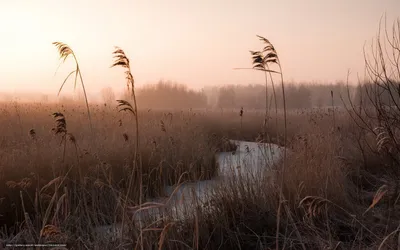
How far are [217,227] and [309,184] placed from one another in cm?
124

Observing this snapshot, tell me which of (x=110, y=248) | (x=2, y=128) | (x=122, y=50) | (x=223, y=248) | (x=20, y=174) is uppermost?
(x=122, y=50)

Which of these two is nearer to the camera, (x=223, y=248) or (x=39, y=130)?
(x=223, y=248)

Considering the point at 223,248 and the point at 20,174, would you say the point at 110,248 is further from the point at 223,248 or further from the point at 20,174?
the point at 20,174

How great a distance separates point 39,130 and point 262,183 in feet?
20.3

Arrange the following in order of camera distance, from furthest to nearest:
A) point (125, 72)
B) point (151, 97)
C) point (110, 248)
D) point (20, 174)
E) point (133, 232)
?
point (151, 97)
point (20, 174)
point (133, 232)
point (110, 248)
point (125, 72)

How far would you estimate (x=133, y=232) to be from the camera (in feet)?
9.55

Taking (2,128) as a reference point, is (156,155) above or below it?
below

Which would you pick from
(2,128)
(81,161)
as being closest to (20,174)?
(81,161)

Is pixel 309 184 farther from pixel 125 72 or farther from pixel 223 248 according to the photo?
pixel 125 72

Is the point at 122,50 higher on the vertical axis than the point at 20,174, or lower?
higher

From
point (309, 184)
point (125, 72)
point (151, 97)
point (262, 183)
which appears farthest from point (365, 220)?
point (151, 97)

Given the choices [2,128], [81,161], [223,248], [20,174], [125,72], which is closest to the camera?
[125,72]

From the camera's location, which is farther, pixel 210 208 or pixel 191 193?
pixel 191 193

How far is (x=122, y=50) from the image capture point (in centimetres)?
193
